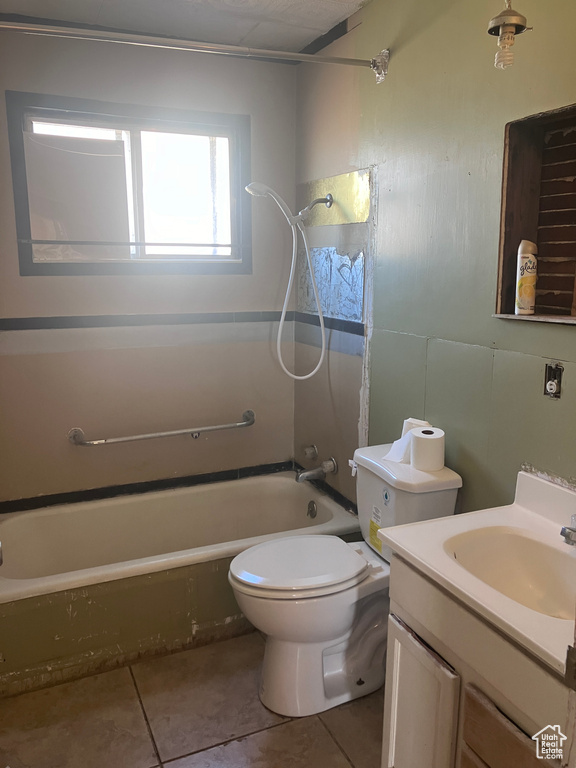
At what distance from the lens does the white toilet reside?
6.07 feet

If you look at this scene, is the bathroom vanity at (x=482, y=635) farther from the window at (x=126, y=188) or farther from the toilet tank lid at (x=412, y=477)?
the window at (x=126, y=188)

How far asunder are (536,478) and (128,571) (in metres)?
1.42

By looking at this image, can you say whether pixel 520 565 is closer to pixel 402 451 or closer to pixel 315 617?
pixel 402 451

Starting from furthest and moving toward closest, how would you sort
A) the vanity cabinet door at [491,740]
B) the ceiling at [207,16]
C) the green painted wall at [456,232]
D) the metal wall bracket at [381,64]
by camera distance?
the ceiling at [207,16]
the metal wall bracket at [381,64]
the green painted wall at [456,232]
the vanity cabinet door at [491,740]

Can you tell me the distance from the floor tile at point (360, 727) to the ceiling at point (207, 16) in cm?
248

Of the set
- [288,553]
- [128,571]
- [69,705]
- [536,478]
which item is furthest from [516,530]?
[69,705]

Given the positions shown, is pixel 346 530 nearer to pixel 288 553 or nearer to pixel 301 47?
pixel 288 553

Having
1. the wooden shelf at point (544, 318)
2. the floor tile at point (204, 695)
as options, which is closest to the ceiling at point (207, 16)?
the wooden shelf at point (544, 318)

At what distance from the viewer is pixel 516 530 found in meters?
1.52

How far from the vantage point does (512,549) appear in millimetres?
1521

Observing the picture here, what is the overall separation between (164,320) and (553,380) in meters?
1.79

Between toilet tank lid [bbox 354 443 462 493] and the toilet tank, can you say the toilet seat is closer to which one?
the toilet tank

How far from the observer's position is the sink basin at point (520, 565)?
4.63 feet

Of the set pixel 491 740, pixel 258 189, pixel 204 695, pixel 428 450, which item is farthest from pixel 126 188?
pixel 491 740
